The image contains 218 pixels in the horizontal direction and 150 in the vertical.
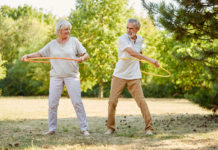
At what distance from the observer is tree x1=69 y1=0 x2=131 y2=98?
2195 cm

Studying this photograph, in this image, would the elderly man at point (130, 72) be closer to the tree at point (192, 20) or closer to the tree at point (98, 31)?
the tree at point (192, 20)

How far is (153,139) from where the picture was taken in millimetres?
4684

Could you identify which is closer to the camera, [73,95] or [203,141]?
[203,141]

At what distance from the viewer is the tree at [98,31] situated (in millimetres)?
21953

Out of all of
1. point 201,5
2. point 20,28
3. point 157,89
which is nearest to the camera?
point 201,5

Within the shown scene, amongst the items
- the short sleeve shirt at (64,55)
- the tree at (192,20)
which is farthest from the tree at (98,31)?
the short sleeve shirt at (64,55)

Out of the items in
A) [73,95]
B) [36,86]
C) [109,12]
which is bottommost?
[36,86]

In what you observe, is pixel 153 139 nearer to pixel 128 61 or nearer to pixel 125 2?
pixel 128 61

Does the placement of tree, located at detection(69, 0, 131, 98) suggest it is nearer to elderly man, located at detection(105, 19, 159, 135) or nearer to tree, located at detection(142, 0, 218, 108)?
tree, located at detection(142, 0, 218, 108)

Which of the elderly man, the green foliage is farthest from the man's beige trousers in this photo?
the green foliage

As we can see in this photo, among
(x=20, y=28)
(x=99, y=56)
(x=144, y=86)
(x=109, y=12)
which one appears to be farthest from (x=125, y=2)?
(x=20, y=28)

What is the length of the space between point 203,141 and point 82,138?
195cm

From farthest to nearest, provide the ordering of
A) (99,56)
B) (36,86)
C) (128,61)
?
(36,86)
(99,56)
(128,61)

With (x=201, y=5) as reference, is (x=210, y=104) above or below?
below
